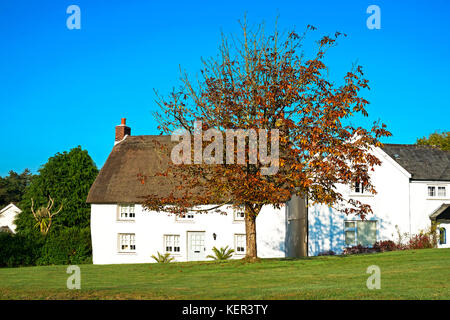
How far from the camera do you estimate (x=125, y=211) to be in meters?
38.6

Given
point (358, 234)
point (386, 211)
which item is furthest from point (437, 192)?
point (358, 234)

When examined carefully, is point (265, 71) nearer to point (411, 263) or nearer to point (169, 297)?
point (411, 263)

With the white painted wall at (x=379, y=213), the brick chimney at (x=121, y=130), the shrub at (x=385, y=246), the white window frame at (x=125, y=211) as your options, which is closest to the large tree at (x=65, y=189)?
the brick chimney at (x=121, y=130)

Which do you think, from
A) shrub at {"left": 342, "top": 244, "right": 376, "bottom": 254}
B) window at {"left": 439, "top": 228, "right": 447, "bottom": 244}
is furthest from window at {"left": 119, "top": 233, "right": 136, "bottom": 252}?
window at {"left": 439, "top": 228, "right": 447, "bottom": 244}

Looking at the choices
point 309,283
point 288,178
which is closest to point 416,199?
point 288,178

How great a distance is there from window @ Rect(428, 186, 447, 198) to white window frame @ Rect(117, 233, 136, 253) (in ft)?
72.2

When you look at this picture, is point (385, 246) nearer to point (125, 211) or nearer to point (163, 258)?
point (163, 258)

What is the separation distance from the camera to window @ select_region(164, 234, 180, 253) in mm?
37562

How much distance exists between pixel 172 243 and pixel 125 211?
14.1 feet

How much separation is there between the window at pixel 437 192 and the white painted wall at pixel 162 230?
447 inches

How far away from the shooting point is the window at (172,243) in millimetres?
37562

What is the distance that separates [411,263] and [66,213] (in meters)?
34.3

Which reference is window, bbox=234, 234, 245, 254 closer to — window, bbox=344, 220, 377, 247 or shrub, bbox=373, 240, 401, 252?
window, bbox=344, 220, 377, 247

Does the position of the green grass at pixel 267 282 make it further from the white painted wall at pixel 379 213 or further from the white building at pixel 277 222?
the white building at pixel 277 222
